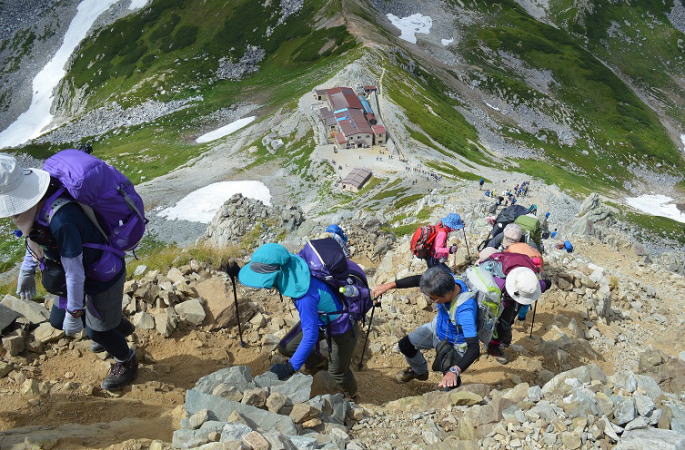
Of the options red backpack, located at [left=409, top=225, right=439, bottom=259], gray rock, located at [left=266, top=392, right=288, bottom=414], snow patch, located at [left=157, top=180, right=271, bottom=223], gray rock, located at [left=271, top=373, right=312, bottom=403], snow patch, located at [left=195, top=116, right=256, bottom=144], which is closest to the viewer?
gray rock, located at [left=266, top=392, right=288, bottom=414]

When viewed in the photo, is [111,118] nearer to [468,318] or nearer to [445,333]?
[445,333]

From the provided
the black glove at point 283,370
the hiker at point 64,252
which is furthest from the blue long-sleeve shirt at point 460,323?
the hiker at point 64,252

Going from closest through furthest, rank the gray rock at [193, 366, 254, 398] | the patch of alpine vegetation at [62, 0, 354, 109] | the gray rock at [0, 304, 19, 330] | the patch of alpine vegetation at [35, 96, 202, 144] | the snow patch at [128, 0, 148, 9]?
1. the gray rock at [193, 366, 254, 398]
2. the gray rock at [0, 304, 19, 330]
3. the patch of alpine vegetation at [35, 96, 202, 144]
4. the patch of alpine vegetation at [62, 0, 354, 109]
5. the snow patch at [128, 0, 148, 9]

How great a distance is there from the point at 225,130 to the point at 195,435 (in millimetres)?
83673

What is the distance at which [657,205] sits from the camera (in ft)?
274

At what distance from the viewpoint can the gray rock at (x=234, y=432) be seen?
495 centimetres

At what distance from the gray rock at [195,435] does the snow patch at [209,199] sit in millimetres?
44857

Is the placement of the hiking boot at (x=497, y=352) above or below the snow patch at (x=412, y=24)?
above

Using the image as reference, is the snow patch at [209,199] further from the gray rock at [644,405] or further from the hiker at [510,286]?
the gray rock at [644,405]

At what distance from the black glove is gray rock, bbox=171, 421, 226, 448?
129 cm

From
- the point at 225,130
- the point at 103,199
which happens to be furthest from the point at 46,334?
the point at 225,130

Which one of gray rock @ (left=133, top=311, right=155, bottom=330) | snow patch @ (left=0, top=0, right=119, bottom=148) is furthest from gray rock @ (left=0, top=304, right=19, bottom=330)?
snow patch @ (left=0, top=0, right=119, bottom=148)

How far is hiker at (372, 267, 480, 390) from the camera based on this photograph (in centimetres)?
681

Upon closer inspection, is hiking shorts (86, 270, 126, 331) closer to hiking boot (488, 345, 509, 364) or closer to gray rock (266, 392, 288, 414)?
gray rock (266, 392, 288, 414)
